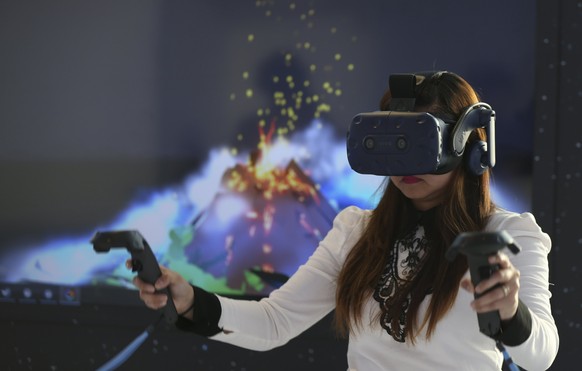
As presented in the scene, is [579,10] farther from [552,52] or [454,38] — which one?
[454,38]

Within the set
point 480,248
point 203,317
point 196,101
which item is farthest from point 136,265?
point 196,101

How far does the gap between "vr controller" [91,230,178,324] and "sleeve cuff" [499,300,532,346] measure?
0.59 meters

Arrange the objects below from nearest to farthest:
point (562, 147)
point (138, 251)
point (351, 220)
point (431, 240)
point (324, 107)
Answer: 1. point (138, 251)
2. point (431, 240)
3. point (351, 220)
4. point (562, 147)
5. point (324, 107)

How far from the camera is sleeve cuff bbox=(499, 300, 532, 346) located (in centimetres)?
134

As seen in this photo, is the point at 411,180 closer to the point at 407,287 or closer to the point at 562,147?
the point at 407,287

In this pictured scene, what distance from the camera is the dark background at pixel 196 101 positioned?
260 centimetres

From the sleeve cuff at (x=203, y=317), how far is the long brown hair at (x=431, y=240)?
0.81 ft

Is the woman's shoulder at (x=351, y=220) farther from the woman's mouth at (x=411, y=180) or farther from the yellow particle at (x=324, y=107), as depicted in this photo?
the yellow particle at (x=324, y=107)

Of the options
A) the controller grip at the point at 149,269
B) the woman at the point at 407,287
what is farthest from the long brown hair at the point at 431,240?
the controller grip at the point at 149,269

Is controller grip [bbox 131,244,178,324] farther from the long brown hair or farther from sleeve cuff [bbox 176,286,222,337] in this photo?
the long brown hair

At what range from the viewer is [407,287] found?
5.49 feet

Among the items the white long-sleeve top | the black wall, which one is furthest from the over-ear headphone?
the black wall

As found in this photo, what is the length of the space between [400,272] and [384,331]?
0.12 meters

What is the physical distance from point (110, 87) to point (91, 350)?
896 mm
